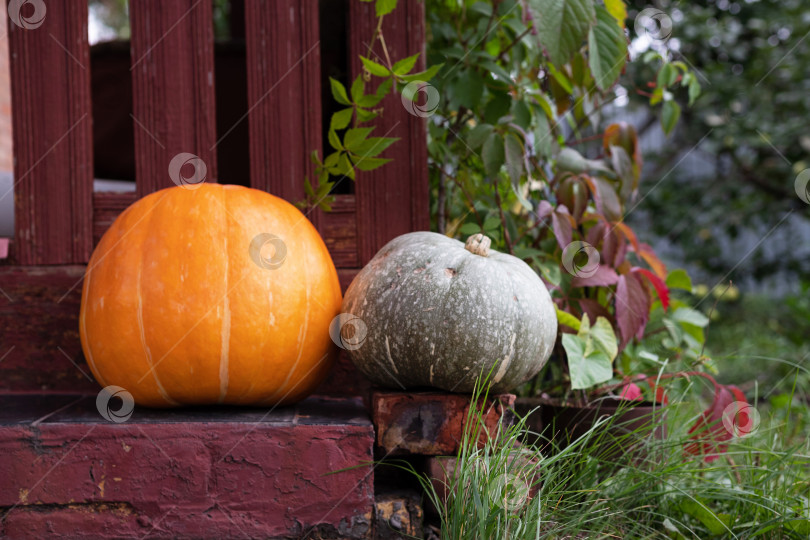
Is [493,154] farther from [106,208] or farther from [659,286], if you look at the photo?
[106,208]

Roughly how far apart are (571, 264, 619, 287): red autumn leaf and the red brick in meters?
0.51

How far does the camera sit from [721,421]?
5.29ft

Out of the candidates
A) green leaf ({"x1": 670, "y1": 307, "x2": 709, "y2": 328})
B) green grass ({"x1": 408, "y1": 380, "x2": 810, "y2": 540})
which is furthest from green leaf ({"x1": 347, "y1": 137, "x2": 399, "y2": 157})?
green leaf ({"x1": 670, "y1": 307, "x2": 709, "y2": 328})

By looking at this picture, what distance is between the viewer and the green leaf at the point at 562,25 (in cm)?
143

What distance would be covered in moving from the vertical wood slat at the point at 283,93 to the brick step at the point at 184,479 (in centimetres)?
68

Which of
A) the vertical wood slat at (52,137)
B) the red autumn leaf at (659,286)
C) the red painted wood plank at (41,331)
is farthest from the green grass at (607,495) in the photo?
the vertical wood slat at (52,137)

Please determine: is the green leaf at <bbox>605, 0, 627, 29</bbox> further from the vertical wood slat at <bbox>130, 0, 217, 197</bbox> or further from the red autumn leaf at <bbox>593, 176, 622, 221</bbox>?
the vertical wood slat at <bbox>130, 0, 217, 197</bbox>

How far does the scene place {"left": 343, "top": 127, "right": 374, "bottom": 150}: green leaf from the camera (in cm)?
150

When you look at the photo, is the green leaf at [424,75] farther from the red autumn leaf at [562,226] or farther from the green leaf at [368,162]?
the red autumn leaf at [562,226]

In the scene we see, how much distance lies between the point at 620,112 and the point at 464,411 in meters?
4.55

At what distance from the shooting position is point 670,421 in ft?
5.26

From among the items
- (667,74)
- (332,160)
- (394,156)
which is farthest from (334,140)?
(667,74)

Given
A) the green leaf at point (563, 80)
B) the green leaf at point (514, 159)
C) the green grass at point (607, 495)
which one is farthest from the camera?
the green leaf at point (563, 80)

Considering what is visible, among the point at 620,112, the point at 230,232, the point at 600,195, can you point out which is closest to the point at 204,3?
the point at 230,232
